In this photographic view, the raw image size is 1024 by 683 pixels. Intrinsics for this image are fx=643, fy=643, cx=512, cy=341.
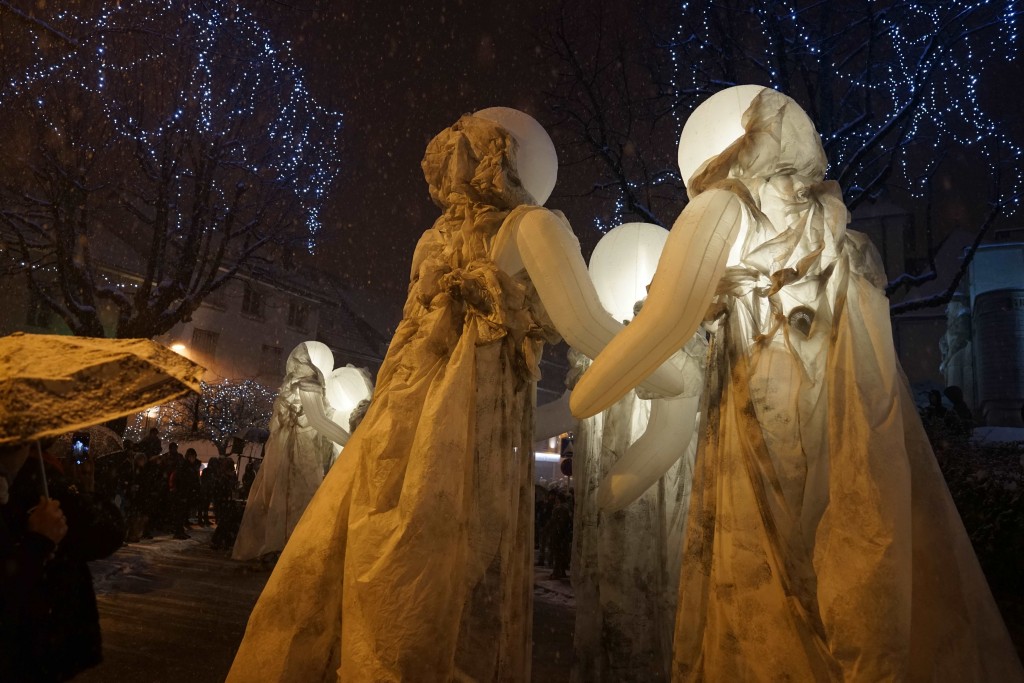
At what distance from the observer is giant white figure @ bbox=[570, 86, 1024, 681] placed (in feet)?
6.96

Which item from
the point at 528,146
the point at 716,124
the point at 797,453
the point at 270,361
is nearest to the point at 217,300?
the point at 270,361

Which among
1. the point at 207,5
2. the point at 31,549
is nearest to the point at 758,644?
the point at 31,549

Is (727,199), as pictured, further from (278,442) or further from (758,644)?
(278,442)

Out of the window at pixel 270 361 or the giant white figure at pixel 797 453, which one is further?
the window at pixel 270 361

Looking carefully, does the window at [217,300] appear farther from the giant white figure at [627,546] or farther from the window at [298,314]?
the giant white figure at [627,546]

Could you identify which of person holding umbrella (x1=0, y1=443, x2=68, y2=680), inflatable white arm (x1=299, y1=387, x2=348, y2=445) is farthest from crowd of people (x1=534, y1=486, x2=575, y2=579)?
person holding umbrella (x1=0, y1=443, x2=68, y2=680)

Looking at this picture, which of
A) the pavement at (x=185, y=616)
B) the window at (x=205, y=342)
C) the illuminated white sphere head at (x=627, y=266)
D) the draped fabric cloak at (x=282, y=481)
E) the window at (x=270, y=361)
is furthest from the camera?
the window at (x=270, y=361)

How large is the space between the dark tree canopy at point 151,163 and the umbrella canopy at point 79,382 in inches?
355

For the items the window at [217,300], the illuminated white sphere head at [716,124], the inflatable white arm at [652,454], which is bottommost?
the inflatable white arm at [652,454]

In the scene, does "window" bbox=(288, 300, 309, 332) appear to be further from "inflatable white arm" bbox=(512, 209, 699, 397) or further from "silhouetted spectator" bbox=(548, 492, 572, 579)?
"inflatable white arm" bbox=(512, 209, 699, 397)

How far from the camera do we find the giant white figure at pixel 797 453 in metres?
2.12

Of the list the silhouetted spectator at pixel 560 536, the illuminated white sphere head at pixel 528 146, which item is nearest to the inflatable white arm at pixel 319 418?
the silhouetted spectator at pixel 560 536

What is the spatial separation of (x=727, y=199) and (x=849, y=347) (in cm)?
76

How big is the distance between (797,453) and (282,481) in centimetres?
880
